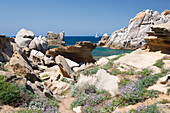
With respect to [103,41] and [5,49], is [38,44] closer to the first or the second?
[5,49]

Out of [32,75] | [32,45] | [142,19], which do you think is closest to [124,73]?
[32,75]

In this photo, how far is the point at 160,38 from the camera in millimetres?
12703

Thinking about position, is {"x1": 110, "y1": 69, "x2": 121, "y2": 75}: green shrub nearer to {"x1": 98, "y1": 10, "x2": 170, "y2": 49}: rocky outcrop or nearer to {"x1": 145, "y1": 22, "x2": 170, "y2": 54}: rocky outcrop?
{"x1": 145, "y1": 22, "x2": 170, "y2": 54}: rocky outcrop

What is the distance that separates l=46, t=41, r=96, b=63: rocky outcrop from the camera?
25.4 meters

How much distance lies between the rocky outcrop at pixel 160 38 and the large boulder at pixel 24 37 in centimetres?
2162

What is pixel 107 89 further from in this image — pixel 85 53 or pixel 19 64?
pixel 85 53

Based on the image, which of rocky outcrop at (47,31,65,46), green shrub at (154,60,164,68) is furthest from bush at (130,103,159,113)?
rocky outcrop at (47,31,65,46)

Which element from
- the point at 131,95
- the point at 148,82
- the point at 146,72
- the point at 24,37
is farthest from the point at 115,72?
the point at 24,37

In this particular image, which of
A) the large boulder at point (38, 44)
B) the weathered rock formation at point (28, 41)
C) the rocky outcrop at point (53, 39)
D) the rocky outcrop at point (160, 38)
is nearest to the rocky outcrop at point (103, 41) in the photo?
the rocky outcrop at point (53, 39)

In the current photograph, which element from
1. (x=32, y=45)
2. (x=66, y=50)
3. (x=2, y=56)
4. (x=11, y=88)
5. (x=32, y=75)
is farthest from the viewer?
(x=32, y=45)

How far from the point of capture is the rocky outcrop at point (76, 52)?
1000 inches

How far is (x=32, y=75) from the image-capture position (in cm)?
1051

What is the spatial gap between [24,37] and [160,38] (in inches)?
934

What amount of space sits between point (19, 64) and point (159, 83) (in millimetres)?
8298
